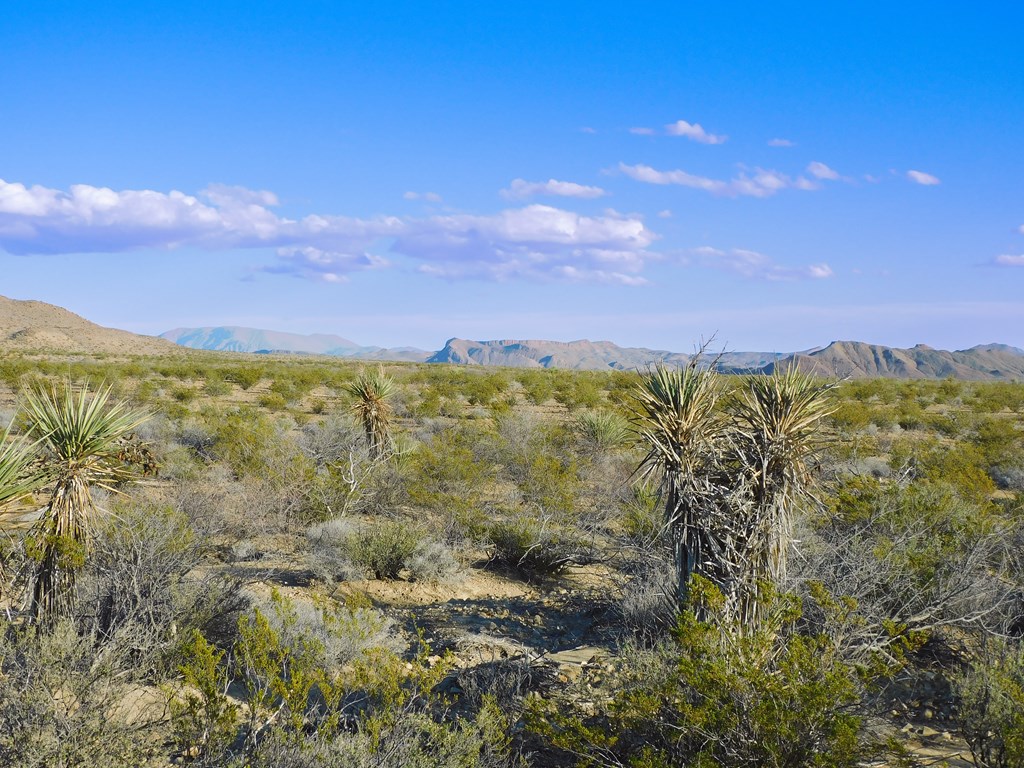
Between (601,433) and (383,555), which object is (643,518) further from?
(601,433)

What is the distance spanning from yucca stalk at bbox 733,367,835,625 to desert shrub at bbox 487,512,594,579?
4.63m

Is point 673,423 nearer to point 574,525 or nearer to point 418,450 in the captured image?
point 574,525

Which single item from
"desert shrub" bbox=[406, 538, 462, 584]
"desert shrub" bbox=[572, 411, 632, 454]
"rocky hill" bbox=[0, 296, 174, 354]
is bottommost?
"desert shrub" bbox=[406, 538, 462, 584]

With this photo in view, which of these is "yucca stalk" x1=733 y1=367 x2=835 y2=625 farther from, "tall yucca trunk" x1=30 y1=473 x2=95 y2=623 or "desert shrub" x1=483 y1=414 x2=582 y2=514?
"desert shrub" x1=483 y1=414 x2=582 y2=514

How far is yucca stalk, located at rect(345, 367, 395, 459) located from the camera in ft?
45.8

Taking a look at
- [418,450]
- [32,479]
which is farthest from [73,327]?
[32,479]

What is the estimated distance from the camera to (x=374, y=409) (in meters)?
14.0

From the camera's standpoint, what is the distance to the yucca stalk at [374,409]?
14.0 meters

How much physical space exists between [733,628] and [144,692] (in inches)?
190

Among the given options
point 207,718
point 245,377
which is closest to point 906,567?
point 207,718

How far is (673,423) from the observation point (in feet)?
20.4

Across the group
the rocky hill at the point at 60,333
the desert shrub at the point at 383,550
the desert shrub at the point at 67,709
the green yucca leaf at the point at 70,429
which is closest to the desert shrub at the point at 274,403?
the desert shrub at the point at 383,550

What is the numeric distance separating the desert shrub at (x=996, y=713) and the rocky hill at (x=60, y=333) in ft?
276

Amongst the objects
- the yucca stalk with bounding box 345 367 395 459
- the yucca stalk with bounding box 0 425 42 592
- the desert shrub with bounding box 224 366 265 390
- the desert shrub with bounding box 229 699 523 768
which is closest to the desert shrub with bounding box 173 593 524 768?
the desert shrub with bounding box 229 699 523 768
